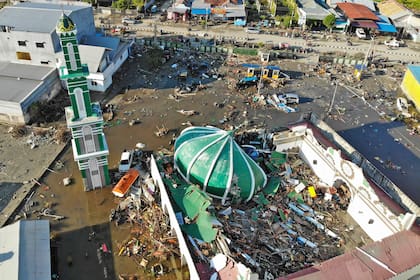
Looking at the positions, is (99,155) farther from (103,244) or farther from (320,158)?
(320,158)

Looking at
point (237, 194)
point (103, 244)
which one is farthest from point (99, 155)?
point (237, 194)

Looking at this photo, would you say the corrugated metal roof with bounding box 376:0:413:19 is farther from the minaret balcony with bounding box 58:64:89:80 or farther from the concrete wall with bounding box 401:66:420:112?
the minaret balcony with bounding box 58:64:89:80

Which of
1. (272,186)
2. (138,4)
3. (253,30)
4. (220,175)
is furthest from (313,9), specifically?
(220,175)

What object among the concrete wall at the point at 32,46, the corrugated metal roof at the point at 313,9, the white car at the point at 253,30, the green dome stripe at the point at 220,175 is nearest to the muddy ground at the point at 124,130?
the green dome stripe at the point at 220,175

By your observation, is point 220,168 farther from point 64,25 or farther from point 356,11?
point 356,11

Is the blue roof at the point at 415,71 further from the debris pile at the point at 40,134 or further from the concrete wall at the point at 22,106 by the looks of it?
the concrete wall at the point at 22,106

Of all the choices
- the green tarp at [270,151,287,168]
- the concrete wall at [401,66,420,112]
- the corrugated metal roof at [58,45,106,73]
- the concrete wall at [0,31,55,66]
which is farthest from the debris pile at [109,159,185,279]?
the concrete wall at [401,66,420,112]
